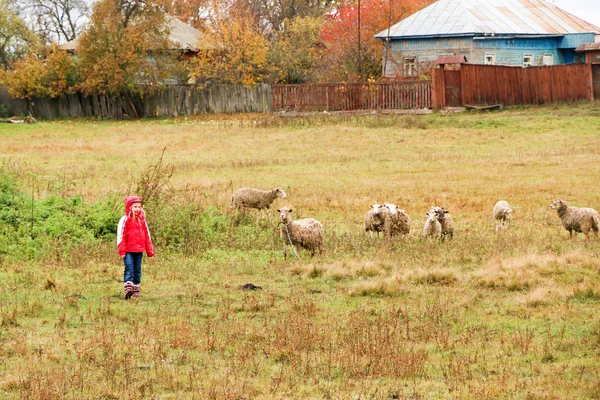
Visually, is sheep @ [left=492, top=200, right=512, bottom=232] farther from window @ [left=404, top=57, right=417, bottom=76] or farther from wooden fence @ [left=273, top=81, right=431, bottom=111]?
window @ [left=404, top=57, right=417, bottom=76]

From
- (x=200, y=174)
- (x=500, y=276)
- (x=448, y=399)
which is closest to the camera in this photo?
(x=448, y=399)

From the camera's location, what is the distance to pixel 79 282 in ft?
46.6

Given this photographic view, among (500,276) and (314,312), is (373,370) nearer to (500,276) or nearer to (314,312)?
(314,312)

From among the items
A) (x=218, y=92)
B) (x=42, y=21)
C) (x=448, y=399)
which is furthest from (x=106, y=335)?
(x=42, y=21)

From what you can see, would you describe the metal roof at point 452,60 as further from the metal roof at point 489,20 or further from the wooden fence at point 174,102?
the wooden fence at point 174,102

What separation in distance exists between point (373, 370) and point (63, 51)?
173 ft

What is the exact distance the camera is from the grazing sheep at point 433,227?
1842 centimetres

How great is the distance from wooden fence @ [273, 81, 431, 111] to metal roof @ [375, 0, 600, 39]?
786 centimetres

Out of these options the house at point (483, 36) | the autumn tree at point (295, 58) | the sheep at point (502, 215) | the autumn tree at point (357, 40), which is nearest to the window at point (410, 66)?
the house at point (483, 36)

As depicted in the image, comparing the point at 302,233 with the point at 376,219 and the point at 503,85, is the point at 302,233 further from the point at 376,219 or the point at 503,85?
the point at 503,85

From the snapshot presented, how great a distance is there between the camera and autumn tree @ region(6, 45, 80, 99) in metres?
58.9

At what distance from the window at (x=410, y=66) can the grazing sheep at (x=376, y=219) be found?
39.1 metres

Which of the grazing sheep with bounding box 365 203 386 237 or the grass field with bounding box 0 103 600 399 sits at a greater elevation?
the grazing sheep with bounding box 365 203 386 237

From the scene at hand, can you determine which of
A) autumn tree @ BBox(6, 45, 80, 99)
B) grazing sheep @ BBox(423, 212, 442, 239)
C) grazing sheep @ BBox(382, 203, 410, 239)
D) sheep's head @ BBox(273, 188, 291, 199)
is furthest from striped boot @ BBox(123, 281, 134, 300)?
autumn tree @ BBox(6, 45, 80, 99)
